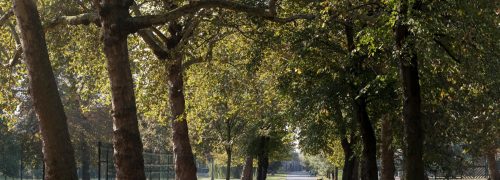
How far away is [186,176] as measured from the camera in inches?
766

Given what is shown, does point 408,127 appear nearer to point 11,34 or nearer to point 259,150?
point 11,34

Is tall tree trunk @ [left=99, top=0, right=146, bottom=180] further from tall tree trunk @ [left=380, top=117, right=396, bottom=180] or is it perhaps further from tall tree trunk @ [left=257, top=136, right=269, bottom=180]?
tall tree trunk @ [left=257, top=136, right=269, bottom=180]

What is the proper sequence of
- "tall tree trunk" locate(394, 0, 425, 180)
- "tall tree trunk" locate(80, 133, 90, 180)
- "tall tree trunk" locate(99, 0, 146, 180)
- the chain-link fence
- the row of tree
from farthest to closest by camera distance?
1. "tall tree trunk" locate(80, 133, 90, 180)
2. the chain-link fence
3. "tall tree trunk" locate(99, 0, 146, 180)
4. "tall tree trunk" locate(394, 0, 425, 180)
5. the row of tree

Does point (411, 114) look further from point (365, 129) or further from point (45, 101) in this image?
point (45, 101)

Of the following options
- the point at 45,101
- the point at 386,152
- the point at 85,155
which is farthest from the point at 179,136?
the point at 85,155

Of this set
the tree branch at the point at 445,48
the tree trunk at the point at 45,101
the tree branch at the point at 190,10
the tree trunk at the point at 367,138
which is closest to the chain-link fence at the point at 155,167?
the tree trunk at the point at 367,138

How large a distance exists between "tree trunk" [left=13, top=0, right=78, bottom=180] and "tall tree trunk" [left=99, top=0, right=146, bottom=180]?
3.04 feet

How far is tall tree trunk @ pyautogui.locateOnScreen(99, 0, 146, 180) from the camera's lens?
38.8 feet

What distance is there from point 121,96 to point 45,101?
1.38m

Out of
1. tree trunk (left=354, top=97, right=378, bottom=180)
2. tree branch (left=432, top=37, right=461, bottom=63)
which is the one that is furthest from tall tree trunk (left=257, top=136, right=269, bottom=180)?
tree branch (left=432, top=37, right=461, bottom=63)

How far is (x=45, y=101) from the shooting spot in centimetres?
1138

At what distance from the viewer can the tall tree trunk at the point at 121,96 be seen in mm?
11836

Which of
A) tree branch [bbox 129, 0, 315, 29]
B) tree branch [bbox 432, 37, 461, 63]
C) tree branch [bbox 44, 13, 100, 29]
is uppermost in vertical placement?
tree branch [bbox 44, 13, 100, 29]

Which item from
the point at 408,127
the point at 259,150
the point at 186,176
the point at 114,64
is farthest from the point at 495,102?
the point at 259,150
